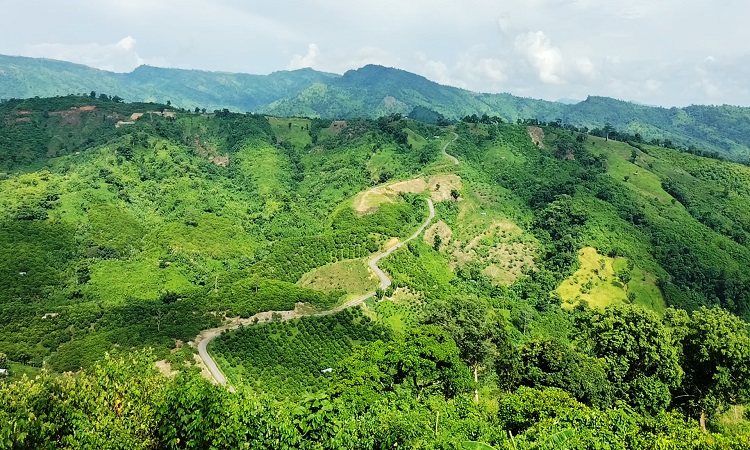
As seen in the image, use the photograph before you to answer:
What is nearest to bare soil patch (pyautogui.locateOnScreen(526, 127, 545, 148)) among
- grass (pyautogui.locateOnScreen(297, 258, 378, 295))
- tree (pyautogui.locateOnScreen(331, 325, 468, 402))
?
grass (pyautogui.locateOnScreen(297, 258, 378, 295))

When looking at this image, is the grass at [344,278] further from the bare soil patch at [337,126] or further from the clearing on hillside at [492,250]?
the bare soil patch at [337,126]

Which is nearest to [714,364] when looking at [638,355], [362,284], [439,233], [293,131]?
[638,355]

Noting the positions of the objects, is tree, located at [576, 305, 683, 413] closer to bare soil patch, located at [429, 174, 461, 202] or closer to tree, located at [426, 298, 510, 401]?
tree, located at [426, 298, 510, 401]

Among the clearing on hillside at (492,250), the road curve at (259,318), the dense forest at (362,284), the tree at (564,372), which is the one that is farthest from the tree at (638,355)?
the clearing on hillside at (492,250)

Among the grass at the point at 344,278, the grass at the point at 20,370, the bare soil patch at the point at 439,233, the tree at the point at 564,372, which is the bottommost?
the grass at the point at 20,370

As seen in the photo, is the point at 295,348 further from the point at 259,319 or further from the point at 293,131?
the point at 293,131

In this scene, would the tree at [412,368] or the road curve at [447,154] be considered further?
the road curve at [447,154]
